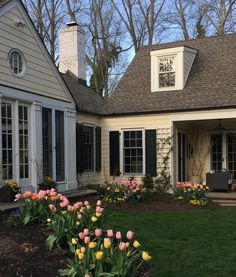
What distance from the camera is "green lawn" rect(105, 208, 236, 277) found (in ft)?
17.7

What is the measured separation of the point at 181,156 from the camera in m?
15.9

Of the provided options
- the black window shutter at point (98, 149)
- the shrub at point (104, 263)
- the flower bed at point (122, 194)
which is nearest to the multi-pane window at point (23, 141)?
the flower bed at point (122, 194)

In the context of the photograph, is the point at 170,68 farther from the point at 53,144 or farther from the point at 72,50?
the point at 53,144

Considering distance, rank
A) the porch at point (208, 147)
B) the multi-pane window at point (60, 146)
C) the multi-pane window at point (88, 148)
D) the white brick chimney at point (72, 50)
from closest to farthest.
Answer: the multi-pane window at point (60, 146) → the multi-pane window at point (88, 148) → the porch at point (208, 147) → the white brick chimney at point (72, 50)

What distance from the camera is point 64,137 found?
12672 millimetres

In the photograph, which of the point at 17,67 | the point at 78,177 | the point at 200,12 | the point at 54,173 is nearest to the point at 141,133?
the point at 78,177

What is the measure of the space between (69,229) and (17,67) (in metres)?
6.41

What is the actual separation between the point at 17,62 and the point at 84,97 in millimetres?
5510

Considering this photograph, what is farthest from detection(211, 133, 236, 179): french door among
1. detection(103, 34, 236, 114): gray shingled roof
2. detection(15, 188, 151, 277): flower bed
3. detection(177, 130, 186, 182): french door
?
detection(15, 188, 151, 277): flower bed

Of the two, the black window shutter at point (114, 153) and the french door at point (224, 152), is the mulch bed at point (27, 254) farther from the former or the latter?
the french door at point (224, 152)

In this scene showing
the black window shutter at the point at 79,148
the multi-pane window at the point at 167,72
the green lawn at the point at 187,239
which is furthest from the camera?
the multi-pane window at the point at 167,72

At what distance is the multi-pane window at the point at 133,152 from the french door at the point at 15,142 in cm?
524

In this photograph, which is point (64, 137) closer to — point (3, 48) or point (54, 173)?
point (54, 173)

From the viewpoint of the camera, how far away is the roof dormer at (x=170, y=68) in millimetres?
15492
